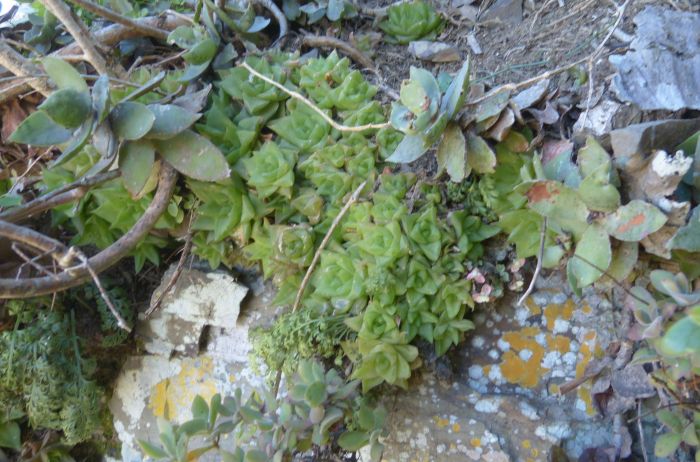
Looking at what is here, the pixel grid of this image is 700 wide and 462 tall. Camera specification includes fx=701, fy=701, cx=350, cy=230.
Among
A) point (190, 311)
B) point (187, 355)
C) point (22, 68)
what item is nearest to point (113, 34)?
point (22, 68)

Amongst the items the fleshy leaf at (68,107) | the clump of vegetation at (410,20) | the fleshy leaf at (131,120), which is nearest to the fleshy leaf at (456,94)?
the clump of vegetation at (410,20)

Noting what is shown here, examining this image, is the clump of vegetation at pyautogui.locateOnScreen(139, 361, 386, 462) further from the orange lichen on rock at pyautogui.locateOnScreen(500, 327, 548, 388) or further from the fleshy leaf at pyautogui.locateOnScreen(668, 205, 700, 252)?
the fleshy leaf at pyautogui.locateOnScreen(668, 205, 700, 252)

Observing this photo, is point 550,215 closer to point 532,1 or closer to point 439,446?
point 439,446

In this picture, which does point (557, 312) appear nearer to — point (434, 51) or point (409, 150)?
point (409, 150)

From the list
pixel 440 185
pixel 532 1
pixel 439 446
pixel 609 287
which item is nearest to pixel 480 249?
pixel 440 185

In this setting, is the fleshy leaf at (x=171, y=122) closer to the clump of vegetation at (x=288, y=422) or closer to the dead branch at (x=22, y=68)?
the dead branch at (x=22, y=68)

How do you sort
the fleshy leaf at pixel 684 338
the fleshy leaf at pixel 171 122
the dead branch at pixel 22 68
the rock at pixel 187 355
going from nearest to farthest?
1. the fleshy leaf at pixel 684 338
2. the fleshy leaf at pixel 171 122
3. the dead branch at pixel 22 68
4. the rock at pixel 187 355
